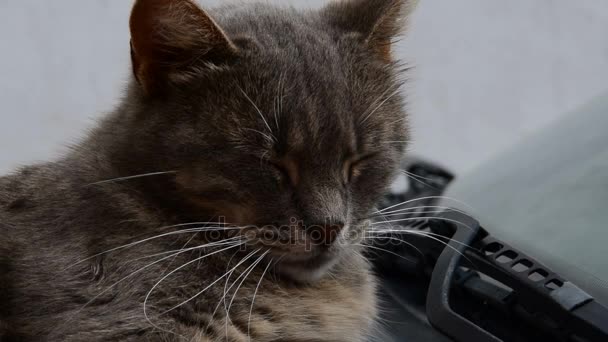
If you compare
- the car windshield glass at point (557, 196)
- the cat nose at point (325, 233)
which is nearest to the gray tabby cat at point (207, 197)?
the cat nose at point (325, 233)

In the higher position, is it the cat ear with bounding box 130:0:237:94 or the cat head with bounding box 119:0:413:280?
the cat ear with bounding box 130:0:237:94

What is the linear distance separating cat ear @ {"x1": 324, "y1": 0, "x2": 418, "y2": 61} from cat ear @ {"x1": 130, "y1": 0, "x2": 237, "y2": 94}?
22 centimetres

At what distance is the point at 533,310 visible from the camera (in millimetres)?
912

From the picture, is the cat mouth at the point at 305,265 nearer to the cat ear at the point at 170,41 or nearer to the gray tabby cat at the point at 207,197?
the gray tabby cat at the point at 207,197

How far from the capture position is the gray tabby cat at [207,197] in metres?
0.90

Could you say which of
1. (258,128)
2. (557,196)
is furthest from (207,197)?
(557,196)

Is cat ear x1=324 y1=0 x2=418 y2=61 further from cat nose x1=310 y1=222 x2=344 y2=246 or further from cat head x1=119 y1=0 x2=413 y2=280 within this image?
cat nose x1=310 y1=222 x2=344 y2=246

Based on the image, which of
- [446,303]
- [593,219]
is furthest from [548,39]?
[446,303]

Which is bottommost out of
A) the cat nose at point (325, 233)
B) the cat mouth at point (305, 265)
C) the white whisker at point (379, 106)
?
the cat mouth at point (305, 265)

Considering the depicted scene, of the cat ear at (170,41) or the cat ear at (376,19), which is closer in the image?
the cat ear at (170,41)

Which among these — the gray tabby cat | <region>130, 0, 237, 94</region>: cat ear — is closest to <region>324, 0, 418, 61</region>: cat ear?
the gray tabby cat

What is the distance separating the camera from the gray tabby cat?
90 centimetres

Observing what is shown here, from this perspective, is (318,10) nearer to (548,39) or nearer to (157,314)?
(157,314)

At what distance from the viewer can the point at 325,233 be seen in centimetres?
92
